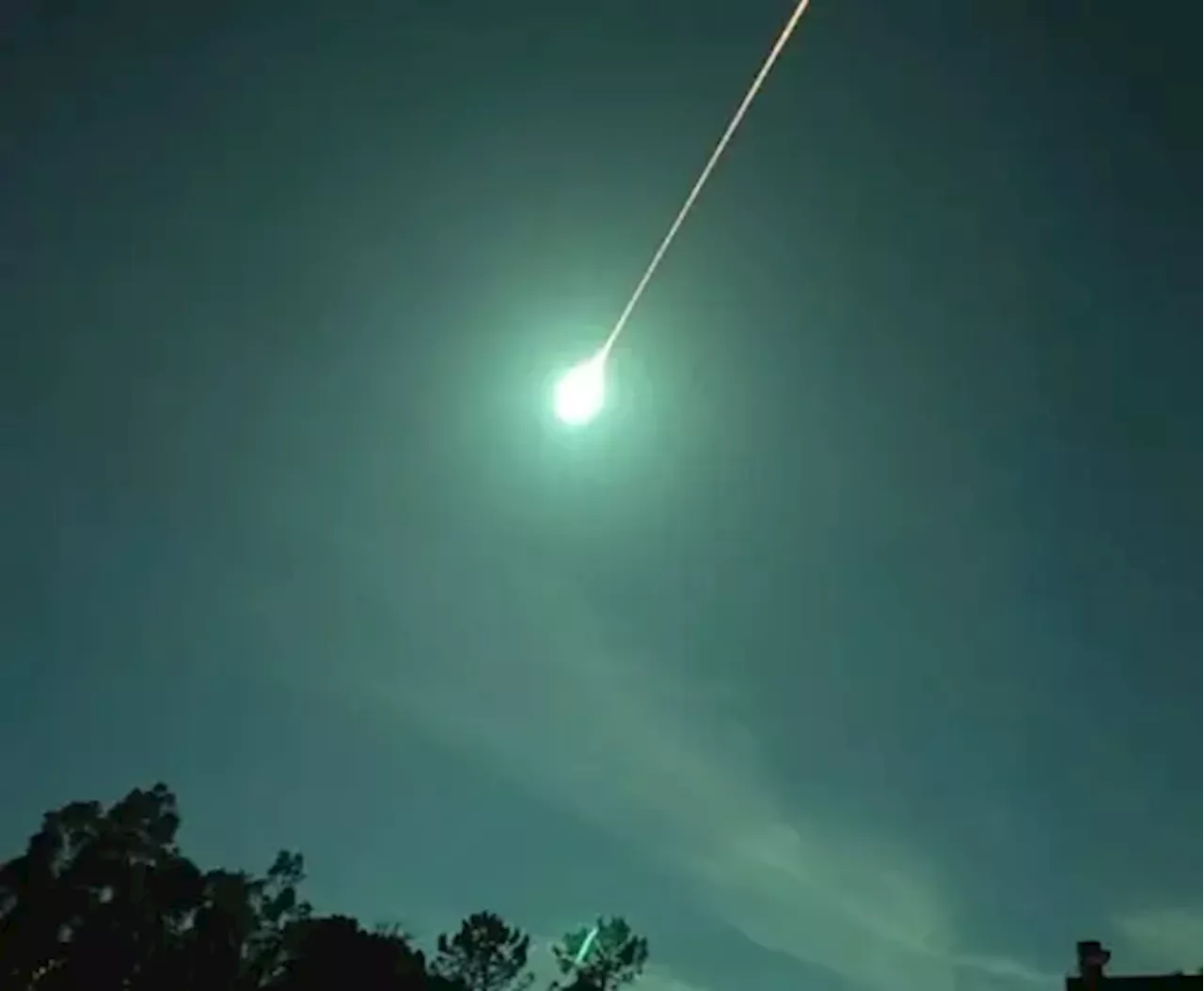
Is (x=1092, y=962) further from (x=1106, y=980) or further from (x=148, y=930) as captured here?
(x=148, y=930)

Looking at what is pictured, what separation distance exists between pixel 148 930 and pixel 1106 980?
38.5 metres

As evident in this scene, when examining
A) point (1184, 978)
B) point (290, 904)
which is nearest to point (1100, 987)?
point (1184, 978)

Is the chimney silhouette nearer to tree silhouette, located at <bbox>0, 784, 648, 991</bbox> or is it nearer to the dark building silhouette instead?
the dark building silhouette

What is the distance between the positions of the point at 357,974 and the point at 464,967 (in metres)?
20.9

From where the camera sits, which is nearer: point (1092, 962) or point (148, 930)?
point (1092, 962)

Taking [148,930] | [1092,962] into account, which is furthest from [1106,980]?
[148,930]

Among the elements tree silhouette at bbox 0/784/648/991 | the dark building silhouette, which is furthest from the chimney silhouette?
tree silhouette at bbox 0/784/648/991

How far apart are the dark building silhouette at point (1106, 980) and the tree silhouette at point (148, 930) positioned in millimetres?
24588

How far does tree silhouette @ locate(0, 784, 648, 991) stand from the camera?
4797cm

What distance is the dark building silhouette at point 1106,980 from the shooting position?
35.2 m

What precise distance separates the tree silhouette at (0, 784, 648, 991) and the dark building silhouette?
2459 centimetres

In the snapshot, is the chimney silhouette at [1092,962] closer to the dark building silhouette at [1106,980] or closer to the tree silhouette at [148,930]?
the dark building silhouette at [1106,980]

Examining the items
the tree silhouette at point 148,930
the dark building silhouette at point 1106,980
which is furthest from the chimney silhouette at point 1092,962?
the tree silhouette at point 148,930

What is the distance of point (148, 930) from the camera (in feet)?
176
